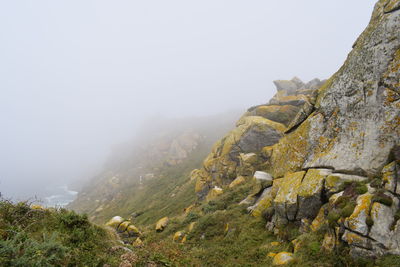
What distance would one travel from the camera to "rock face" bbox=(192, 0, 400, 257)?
22.9 feet

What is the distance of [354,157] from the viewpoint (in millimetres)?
9617

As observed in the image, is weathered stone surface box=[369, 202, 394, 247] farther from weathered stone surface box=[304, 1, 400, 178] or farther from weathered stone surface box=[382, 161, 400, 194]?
weathered stone surface box=[304, 1, 400, 178]

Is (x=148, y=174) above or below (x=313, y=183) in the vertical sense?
below

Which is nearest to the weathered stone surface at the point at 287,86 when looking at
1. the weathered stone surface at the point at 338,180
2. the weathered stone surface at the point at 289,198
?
the weathered stone surface at the point at 289,198

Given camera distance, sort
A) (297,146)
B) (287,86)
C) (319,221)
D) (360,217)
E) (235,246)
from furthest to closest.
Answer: (287,86)
(297,146)
(235,246)
(319,221)
(360,217)

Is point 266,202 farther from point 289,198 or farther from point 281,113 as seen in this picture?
point 281,113

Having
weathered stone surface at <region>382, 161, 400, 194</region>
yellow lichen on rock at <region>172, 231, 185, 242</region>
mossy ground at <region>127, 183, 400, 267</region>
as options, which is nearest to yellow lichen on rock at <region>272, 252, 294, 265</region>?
mossy ground at <region>127, 183, 400, 267</region>

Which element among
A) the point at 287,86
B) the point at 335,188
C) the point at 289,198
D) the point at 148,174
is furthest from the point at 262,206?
the point at 148,174

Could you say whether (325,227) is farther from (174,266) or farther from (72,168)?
(72,168)

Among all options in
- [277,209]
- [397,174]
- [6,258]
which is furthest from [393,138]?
[6,258]

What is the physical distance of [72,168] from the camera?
6944 inches

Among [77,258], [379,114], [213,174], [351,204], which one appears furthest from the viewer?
[213,174]

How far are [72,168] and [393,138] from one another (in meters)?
210

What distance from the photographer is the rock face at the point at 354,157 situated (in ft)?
22.9
